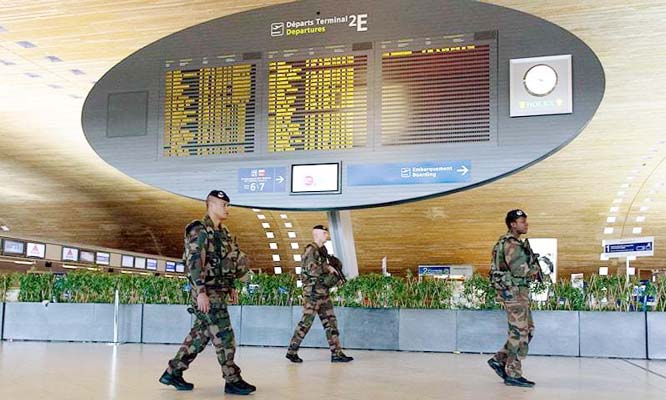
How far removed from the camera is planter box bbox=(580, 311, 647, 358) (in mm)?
9922

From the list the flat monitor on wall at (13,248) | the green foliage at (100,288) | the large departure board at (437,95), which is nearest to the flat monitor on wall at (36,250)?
the flat monitor on wall at (13,248)

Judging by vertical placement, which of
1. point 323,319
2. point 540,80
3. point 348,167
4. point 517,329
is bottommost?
point 323,319

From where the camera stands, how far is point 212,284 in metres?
6.08

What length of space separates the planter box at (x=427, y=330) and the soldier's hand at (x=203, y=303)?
17.6 feet

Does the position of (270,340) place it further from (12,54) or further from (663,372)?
(12,54)

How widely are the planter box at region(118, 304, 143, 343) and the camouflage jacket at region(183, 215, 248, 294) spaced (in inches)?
242

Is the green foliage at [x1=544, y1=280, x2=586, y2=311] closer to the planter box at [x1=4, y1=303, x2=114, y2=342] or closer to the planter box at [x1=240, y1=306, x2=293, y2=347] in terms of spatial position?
the planter box at [x1=240, y1=306, x2=293, y2=347]

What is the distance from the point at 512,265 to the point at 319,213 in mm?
16698

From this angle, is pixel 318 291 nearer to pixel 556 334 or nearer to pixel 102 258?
pixel 556 334

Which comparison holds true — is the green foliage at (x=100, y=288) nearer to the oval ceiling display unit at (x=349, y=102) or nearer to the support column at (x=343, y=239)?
the oval ceiling display unit at (x=349, y=102)

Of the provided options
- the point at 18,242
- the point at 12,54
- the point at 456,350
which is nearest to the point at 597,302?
the point at 456,350

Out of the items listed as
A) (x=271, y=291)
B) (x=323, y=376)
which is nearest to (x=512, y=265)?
(x=323, y=376)

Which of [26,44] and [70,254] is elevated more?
[26,44]

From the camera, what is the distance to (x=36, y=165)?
22859 millimetres
